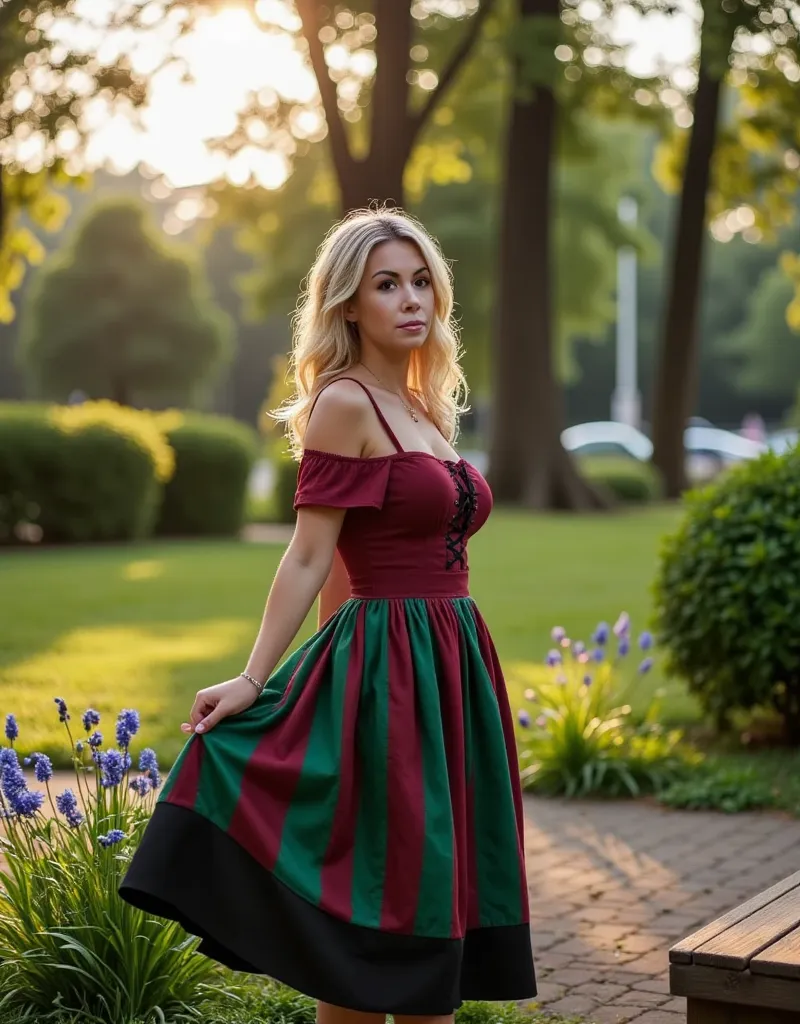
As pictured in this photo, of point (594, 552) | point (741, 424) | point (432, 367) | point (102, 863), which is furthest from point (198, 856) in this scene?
point (741, 424)

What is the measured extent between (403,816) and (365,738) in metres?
0.18

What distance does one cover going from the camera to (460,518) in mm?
3439

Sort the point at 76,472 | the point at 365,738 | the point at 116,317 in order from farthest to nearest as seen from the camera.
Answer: the point at 116,317
the point at 76,472
the point at 365,738

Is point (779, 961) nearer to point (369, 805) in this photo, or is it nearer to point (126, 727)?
point (369, 805)

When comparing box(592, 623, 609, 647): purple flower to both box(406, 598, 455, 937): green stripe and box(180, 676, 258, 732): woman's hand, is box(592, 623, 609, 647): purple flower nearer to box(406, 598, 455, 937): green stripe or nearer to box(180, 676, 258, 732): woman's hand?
box(406, 598, 455, 937): green stripe

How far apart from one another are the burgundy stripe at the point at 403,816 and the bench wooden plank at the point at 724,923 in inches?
22.1

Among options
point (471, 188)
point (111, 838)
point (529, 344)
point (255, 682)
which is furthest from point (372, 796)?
point (471, 188)

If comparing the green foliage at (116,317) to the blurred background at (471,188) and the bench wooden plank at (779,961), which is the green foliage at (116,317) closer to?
the blurred background at (471,188)

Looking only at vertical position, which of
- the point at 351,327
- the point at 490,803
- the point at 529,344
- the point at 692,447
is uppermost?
the point at 529,344

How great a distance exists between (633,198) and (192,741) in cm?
4385

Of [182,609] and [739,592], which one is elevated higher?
[739,592]

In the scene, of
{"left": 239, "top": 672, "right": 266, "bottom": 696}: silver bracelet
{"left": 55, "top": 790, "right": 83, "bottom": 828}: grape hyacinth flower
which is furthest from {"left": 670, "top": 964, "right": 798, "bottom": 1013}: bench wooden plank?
{"left": 55, "top": 790, "right": 83, "bottom": 828}: grape hyacinth flower

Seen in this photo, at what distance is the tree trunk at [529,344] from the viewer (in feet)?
68.5

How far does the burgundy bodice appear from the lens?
10.8 feet
